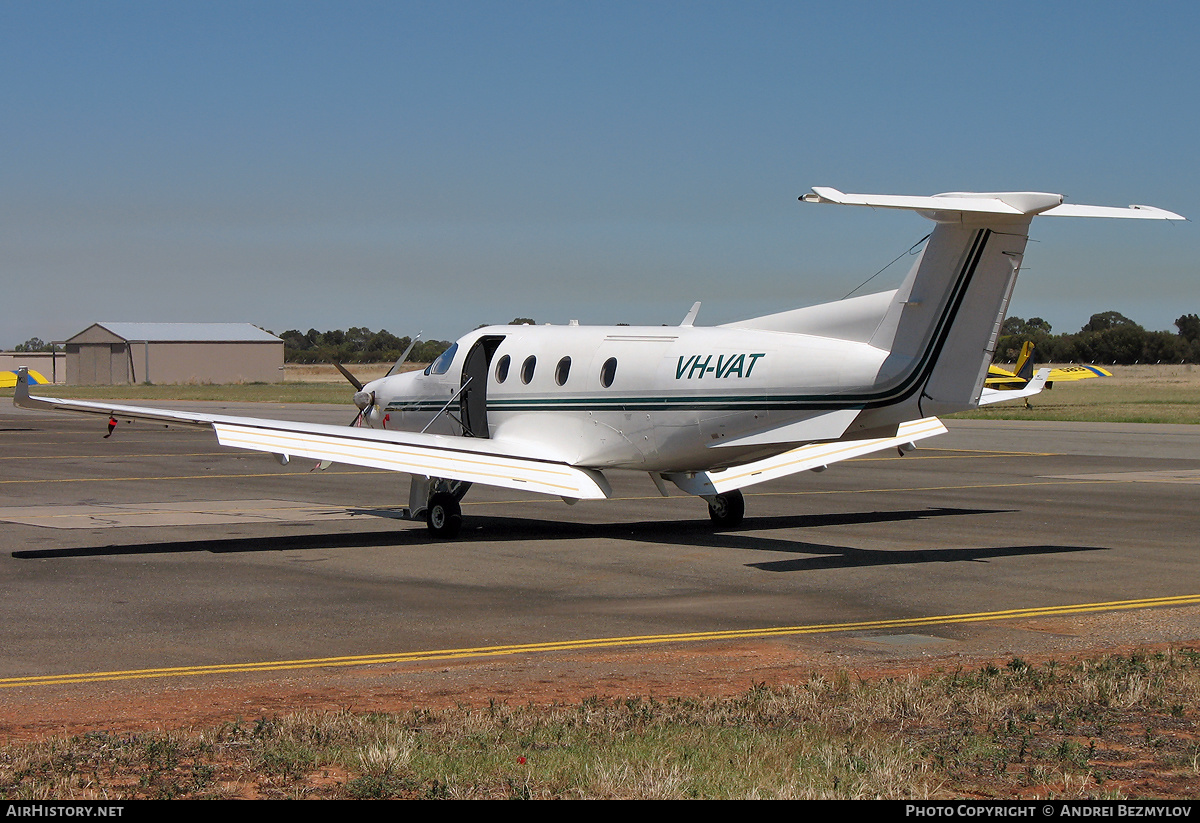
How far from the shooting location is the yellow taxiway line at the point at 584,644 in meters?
10.1

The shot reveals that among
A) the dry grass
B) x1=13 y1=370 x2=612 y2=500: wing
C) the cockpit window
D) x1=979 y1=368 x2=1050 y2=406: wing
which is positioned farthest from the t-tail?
x1=979 y1=368 x2=1050 y2=406: wing

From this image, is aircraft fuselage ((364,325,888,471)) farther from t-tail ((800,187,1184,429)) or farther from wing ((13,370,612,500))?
wing ((13,370,612,500))

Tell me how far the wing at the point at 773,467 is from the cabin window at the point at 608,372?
170 cm

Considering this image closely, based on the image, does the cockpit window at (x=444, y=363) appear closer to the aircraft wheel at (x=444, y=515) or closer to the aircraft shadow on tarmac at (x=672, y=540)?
the aircraft shadow on tarmac at (x=672, y=540)

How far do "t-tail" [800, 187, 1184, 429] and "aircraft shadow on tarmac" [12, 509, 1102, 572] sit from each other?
2074 mm

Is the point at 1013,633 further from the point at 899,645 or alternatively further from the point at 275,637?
the point at 275,637

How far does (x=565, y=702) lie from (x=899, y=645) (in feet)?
12.1

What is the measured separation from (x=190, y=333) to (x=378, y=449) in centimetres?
10788

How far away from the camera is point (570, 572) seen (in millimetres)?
15758

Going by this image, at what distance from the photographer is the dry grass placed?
257 inches

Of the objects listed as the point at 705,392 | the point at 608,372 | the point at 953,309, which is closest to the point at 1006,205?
the point at 953,309

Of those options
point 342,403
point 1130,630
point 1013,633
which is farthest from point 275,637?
point 342,403

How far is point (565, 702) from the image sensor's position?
9.02m

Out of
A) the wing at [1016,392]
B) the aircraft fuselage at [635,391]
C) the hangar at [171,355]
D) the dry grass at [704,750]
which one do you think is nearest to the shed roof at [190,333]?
the hangar at [171,355]
